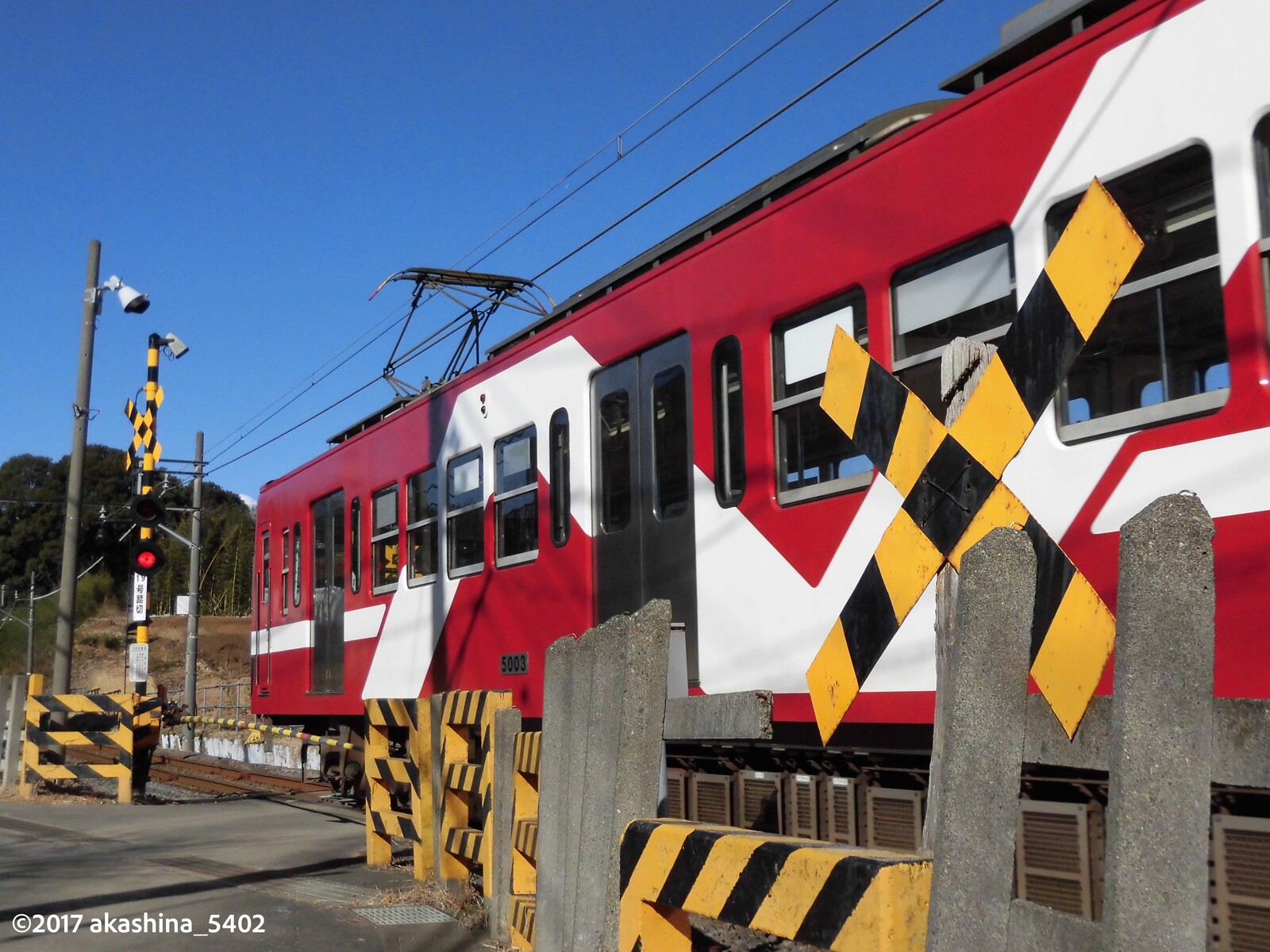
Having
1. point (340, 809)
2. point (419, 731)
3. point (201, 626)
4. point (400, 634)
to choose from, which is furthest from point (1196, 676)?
point (201, 626)

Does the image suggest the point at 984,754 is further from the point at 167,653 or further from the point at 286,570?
the point at 167,653

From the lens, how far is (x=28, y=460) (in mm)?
69625

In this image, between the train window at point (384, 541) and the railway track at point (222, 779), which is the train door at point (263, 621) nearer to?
the railway track at point (222, 779)

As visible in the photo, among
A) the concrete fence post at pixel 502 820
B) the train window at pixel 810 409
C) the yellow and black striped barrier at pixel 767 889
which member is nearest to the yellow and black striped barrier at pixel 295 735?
the concrete fence post at pixel 502 820

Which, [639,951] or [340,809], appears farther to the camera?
[340,809]

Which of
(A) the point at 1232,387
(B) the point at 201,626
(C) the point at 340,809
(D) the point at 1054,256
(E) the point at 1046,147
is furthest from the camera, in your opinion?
(B) the point at 201,626

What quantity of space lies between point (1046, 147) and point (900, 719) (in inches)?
87.2

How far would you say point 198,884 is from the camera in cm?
752

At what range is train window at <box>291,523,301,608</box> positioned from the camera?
43.4ft

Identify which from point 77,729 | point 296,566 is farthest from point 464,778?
point 77,729

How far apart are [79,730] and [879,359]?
1103 centimetres

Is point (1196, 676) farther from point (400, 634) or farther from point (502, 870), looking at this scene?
point (400, 634)

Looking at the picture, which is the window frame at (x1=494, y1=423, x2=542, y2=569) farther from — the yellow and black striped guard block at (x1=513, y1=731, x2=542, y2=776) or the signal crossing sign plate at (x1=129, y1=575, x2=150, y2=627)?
the signal crossing sign plate at (x1=129, y1=575, x2=150, y2=627)

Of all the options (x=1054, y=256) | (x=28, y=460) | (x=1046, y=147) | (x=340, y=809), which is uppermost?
(x=28, y=460)
